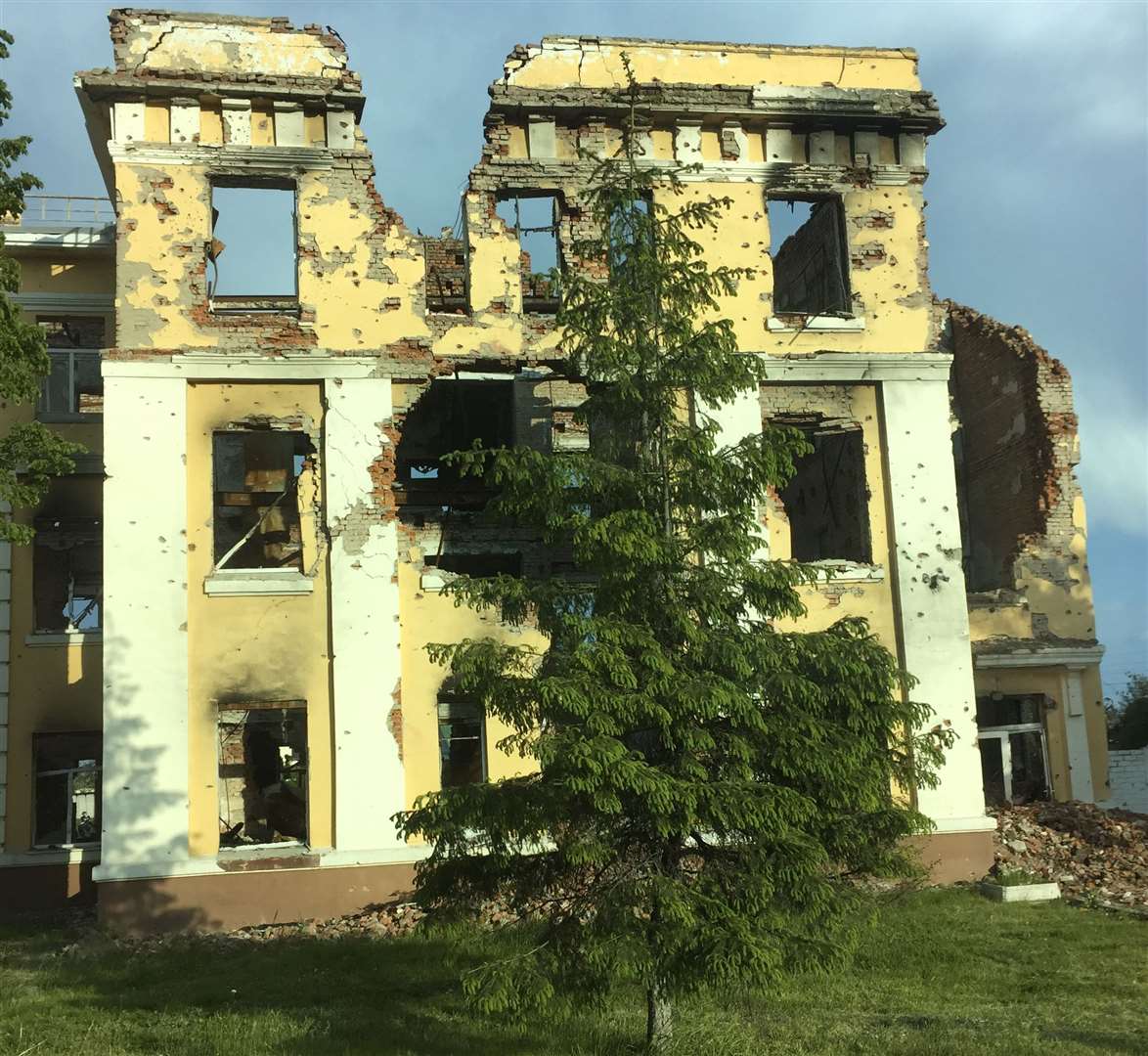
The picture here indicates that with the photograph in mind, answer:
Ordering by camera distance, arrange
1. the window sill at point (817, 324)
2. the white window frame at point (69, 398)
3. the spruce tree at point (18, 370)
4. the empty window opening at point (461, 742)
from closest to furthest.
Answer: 1. the spruce tree at point (18, 370)
2. the empty window opening at point (461, 742)
3. the window sill at point (817, 324)
4. the white window frame at point (69, 398)

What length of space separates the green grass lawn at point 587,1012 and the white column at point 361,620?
1732 millimetres

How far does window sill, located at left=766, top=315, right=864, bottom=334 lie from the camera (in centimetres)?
1602

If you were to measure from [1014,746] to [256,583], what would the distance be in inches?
495

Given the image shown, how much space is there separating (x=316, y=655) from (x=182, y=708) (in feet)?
5.30

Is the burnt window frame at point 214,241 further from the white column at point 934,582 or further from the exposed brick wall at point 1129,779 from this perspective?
the exposed brick wall at point 1129,779

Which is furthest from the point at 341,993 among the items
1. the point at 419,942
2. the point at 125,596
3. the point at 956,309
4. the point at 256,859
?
the point at 956,309

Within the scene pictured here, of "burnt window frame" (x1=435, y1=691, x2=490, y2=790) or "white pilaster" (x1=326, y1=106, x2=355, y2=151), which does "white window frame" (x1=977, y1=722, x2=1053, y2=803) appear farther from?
"white pilaster" (x1=326, y1=106, x2=355, y2=151)

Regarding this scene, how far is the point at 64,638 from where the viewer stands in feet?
54.1

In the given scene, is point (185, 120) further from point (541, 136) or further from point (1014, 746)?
point (1014, 746)

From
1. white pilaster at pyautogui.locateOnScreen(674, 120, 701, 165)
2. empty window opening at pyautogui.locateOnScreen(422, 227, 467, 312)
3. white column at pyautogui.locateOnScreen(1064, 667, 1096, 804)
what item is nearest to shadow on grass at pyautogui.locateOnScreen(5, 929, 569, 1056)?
empty window opening at pyautogui.locateOnScreen(422, 227, 467, 312)

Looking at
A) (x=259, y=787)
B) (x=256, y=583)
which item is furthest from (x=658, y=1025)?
(x=259, y=787)

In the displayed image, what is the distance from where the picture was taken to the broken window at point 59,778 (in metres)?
16.4

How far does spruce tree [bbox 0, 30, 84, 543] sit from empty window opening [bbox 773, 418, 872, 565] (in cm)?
879

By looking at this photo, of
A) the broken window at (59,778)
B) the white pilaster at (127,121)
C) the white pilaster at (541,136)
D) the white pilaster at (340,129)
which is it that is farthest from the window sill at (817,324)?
the broken window at (59,778)
